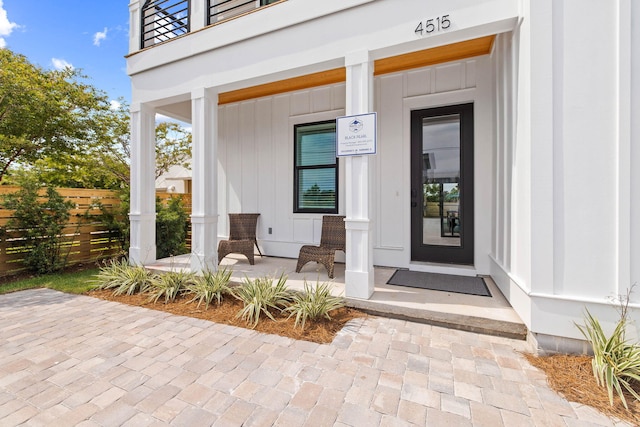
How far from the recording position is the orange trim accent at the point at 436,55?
141 inches

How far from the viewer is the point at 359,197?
319 centimetres

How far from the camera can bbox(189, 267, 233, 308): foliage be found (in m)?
3.36

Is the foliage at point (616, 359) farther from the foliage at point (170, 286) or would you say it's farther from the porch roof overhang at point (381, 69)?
the foliage at point (170, 286)

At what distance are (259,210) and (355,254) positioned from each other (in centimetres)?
308

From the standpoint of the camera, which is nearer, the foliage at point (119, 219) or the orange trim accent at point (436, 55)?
the orange trim accent at point (436, 55)

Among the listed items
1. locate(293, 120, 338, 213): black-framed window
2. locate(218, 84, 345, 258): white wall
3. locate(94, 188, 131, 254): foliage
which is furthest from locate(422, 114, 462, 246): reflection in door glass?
locate(94, 188, 131, 254): foliage

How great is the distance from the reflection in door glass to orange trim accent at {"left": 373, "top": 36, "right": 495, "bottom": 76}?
2.59ft

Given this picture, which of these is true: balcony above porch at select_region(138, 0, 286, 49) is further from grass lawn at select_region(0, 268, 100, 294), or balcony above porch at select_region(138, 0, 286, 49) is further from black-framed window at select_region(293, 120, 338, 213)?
grass lawn at select_region(0, 268, 100, 294)

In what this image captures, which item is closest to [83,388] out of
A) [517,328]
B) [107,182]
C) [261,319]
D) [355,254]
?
[261,319]

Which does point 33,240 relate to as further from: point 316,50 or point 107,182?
point 107,182

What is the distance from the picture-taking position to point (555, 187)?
2203 mm

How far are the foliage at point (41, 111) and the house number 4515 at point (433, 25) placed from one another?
718 centimetres

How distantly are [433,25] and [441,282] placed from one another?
9.58 feet

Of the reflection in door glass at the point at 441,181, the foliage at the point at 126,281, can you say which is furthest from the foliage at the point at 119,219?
the reflection in door glass at the point at 441,181
